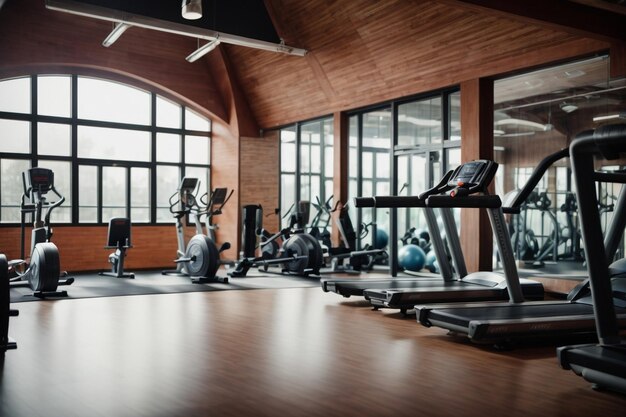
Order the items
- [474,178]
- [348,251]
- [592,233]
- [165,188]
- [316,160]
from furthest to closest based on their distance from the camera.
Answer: [165,188], [316,160], [348,251], [474,178], [592,233]

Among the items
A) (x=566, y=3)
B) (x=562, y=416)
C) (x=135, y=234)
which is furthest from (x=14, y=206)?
(x=562, y=416)

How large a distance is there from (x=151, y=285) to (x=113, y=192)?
3.80 metres

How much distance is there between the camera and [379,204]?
17.7 feet

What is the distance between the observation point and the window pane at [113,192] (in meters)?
11.9

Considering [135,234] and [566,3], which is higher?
[566,3]

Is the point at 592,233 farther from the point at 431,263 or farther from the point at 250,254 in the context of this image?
the point at 250,254

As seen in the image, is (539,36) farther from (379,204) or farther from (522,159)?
(379,204)

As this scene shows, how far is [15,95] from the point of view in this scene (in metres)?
11.0

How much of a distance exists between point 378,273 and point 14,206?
6.34 meters

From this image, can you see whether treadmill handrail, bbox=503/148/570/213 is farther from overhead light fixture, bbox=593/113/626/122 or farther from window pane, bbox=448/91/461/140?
window pane, bbox=448/91/461/140

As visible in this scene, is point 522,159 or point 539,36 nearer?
point 539,36

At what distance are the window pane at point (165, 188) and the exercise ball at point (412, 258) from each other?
492cm

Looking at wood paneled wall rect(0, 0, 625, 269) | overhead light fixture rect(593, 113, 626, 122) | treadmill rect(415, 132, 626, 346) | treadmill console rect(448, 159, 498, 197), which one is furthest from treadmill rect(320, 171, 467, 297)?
wood paneled wall rect(0, 0, 625, 269)

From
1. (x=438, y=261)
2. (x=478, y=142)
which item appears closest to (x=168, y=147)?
(x=478, y=142)
